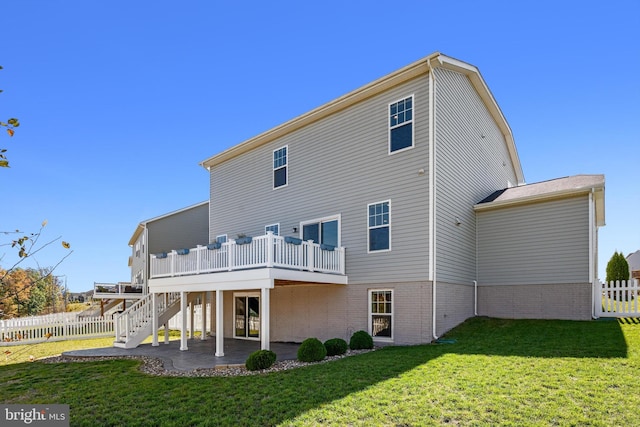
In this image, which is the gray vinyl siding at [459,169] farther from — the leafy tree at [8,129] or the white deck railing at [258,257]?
the leafy tree at [8,129]

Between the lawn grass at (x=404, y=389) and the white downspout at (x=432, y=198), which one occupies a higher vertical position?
the white downspout at (x=432, y=198)

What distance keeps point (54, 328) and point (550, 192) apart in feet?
70.2

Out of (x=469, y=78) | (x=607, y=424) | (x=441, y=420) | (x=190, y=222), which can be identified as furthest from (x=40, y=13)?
(x=190, y=222)

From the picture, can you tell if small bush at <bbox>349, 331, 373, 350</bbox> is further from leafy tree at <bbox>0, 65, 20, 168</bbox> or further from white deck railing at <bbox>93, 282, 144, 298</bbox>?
white deck railing at <bbox>93, 282, 144, 298</bbox>

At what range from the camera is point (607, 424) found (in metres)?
5.28

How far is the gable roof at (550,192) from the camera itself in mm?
12391

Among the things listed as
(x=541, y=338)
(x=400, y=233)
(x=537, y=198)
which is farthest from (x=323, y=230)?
(x=541, y=338)

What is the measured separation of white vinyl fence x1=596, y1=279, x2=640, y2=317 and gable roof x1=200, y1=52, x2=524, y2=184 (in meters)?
7.92

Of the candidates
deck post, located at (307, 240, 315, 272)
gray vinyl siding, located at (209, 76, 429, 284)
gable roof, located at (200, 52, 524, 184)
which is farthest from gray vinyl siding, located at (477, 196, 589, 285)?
deck post, located at (307, 240, 315, 272)

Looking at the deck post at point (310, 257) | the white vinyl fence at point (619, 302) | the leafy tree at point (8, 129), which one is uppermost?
the leafy tree at point (8, 129)

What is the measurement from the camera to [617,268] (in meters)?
20.9

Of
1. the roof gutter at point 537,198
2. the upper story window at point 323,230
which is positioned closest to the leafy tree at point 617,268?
the roof gutter at point 537,198

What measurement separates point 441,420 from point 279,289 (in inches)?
430

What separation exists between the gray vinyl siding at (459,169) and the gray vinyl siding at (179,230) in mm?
17626
